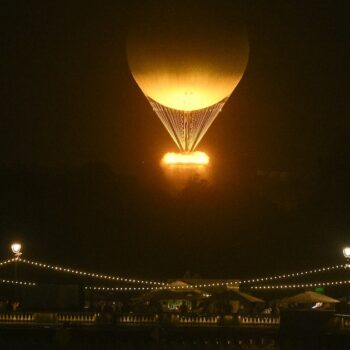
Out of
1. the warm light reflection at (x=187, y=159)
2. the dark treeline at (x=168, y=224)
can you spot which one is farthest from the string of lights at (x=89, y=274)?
the warm light reflection at (x=187, y=159)

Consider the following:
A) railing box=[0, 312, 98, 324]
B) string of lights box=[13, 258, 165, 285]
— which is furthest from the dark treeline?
railing box=[0, 312, 98, 324]

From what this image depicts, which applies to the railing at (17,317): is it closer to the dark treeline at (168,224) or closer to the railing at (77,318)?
the railing at (77,318)

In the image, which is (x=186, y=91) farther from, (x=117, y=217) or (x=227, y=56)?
(x=117, y=217)

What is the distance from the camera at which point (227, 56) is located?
58.4 metres

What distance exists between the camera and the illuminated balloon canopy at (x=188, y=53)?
58.1 metres

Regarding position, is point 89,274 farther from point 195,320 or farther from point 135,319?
point 195,320

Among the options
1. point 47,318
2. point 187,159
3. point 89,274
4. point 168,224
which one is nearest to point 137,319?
point 47,318

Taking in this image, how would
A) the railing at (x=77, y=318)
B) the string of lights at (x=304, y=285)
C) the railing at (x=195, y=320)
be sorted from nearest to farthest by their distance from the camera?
1. the railing at (x=195, y=320)
2. the railing at (x=77, y=318)
3. the string of lights at (x=304, y=285)

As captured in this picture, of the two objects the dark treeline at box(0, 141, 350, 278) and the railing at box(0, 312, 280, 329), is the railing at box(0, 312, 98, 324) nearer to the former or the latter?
the railing at box(0, 312, 280, 329)

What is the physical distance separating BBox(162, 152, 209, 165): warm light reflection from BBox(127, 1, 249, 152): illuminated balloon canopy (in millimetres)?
8349

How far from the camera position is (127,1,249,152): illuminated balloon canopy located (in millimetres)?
58062

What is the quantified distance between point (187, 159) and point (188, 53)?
11467 millimetres

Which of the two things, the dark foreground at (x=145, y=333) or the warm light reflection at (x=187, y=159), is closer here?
the dark foreground at (x=145, y=333)

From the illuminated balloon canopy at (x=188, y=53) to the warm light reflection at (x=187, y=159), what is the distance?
8.35 metres
